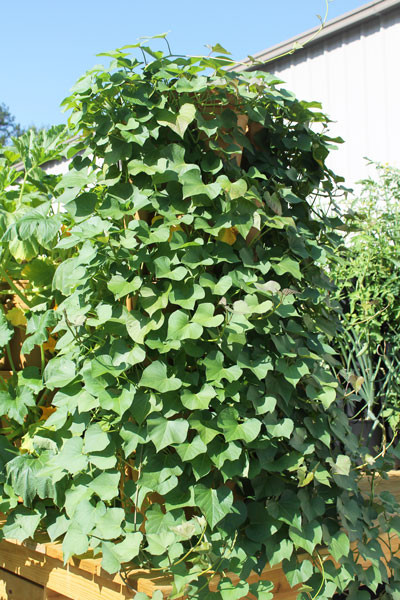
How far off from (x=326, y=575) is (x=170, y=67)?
114cm

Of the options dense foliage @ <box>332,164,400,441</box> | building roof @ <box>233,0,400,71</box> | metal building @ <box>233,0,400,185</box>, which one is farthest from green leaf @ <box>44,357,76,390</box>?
metal building @ <box>233,0,400,185</box>

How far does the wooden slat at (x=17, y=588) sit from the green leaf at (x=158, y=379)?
0.71 metres

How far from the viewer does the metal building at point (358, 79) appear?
445cm

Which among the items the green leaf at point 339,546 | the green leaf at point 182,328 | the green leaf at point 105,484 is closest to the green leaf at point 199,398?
the green leaf at point 182,328

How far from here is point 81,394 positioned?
4.22ft

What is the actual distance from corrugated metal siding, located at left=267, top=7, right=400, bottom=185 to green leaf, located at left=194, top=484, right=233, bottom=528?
3801 mm

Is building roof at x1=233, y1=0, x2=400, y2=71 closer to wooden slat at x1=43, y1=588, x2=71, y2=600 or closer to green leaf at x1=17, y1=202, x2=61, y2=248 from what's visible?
green leaf at x1=17, y1=202, x2=61, y2=248

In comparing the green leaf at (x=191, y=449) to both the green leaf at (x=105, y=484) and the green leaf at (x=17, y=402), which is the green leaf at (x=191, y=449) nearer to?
the green leaf at (x=105, y=484)

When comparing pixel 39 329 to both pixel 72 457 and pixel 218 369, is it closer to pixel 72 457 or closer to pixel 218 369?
pixel 72 457

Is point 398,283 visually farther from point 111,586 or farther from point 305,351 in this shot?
point 111,586

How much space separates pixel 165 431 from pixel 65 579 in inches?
20.1

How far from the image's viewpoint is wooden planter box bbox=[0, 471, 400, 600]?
4.04 feet

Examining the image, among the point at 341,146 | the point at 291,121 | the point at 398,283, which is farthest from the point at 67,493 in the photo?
the point at 341,146

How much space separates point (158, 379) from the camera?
1.21 meters
